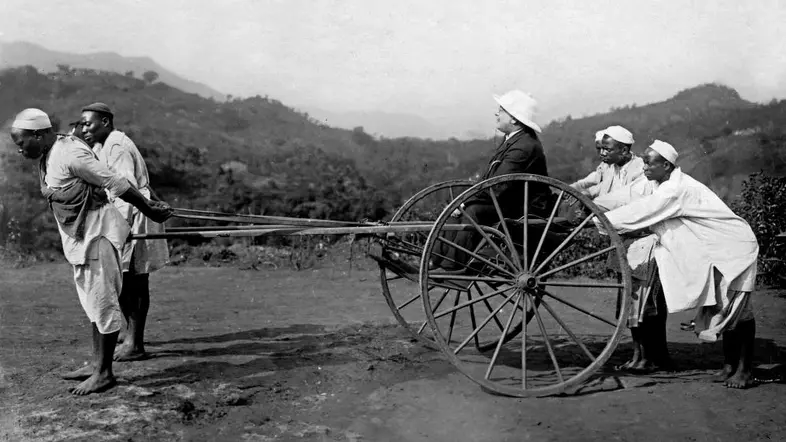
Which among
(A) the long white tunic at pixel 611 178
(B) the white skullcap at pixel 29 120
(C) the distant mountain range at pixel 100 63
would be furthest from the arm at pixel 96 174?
(C) the distant mountain range at pixel 100 63

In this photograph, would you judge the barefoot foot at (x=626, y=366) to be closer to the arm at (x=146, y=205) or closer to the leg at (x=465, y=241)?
the leg at (x=465, y=241)

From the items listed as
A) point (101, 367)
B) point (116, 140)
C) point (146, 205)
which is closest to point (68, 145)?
point (146, 205)

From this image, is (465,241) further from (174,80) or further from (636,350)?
(174,80)

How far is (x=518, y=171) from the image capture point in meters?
4.85

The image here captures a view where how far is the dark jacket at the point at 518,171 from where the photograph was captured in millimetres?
4836

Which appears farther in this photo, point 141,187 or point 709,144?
point 709,144

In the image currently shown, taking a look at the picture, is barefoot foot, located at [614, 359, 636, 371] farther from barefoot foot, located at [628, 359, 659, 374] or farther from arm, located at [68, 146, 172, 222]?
arm, located at [68, 146, 172, 222]

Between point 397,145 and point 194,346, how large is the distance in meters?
13.3

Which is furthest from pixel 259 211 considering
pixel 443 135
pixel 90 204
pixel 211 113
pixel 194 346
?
pixel 90 204

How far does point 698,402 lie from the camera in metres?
4.37

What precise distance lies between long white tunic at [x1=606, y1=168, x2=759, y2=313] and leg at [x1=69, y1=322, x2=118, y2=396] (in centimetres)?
357

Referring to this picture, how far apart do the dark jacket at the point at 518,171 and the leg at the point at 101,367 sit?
2.74 m

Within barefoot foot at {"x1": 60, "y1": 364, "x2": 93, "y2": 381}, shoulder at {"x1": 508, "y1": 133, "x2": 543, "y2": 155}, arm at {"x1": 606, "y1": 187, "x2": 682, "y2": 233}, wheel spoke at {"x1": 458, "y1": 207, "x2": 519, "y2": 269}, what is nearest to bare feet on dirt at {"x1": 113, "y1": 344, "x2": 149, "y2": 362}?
barefoot foot at {"x1": 60, "y1": 364, "x2": 93, "y2": 381}

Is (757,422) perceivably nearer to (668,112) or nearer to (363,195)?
(363,195)
